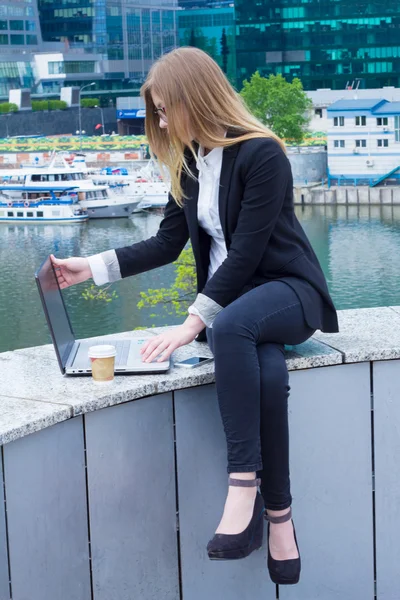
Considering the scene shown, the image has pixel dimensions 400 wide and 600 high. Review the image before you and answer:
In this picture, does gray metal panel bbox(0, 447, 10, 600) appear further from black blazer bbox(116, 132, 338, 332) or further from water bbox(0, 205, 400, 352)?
water bbox(0, 205, 400, 352)

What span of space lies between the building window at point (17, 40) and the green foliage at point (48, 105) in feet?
13.4

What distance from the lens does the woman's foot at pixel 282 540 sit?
1.20 m

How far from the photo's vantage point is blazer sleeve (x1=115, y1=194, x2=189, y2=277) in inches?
55.7

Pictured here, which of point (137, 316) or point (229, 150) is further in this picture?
point (137, 316)

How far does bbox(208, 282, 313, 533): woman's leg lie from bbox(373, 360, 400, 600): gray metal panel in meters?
0.18

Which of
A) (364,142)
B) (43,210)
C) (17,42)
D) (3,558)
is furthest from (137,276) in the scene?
(17,42)

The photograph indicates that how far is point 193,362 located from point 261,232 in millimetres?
183

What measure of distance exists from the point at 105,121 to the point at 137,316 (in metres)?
26.9

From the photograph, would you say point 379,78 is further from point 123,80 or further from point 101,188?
Result: point 101,188

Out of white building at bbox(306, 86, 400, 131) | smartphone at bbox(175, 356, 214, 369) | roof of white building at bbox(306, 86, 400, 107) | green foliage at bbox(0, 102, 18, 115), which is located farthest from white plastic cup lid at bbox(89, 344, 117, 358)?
green foliage at bbox(0, 102, 18, 115)

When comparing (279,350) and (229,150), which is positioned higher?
(229,150)

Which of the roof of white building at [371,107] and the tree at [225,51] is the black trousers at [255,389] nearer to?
the roof of white building at [371,107]

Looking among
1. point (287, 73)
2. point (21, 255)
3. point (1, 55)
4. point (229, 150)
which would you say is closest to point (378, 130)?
point (21, 255)

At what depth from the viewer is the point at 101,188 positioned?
2164 cm
